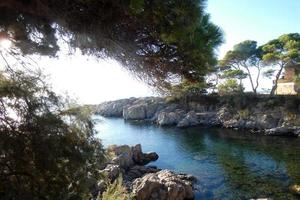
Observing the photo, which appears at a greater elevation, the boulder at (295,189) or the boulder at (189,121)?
the boulder at (189,121)

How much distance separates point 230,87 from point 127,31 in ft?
135

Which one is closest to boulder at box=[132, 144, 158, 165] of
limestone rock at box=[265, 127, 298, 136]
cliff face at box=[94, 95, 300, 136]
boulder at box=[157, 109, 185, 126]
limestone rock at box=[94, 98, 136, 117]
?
A: limestone rock at box=[265, 127, 298, 136]

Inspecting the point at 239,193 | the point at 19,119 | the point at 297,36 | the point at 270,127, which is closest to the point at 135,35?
the point at 19,119

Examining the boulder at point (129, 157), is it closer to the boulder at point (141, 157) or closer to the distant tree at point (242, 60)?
the boulder at point (141, 157)

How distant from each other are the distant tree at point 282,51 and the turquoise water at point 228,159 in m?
11.4

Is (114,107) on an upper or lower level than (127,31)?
upper

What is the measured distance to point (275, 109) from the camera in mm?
37062

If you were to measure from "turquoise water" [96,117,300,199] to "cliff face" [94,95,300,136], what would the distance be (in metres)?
2.51

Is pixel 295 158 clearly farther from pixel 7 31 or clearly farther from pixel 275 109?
pixel 7 31

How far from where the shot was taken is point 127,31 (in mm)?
5102

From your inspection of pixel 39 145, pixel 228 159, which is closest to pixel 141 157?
pixel 228 159

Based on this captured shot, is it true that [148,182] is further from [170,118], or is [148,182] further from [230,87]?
[230,87]

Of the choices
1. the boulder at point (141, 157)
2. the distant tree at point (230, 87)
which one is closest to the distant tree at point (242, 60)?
the distant tree at point (230, 87)

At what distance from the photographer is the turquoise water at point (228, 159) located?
15.7 meters
